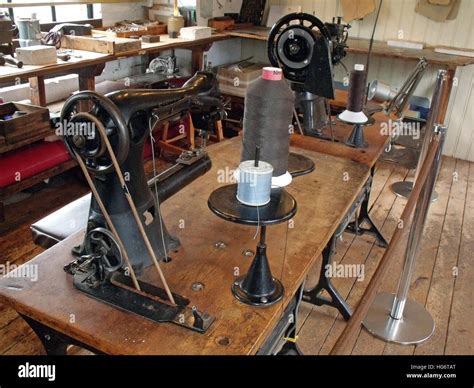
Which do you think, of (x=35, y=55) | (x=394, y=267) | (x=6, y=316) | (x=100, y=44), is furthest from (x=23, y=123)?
(x=394, y=267)

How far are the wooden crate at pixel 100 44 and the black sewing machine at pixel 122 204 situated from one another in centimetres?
209

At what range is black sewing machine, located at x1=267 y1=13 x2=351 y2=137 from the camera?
5.69 ft

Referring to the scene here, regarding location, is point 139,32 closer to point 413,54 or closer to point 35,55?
point 35,55

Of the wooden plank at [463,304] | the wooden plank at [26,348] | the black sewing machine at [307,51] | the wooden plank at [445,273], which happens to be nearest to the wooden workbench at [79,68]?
the wooden plank at [26,348]

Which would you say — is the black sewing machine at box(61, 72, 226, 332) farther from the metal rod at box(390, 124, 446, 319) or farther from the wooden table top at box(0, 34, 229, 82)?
the wooden table top at box(0, 34, 229, 82)

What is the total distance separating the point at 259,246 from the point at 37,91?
2.51m

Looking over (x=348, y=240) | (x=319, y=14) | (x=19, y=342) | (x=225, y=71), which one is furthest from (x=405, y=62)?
(x=19, y=342)

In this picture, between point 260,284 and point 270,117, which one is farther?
point 270,117

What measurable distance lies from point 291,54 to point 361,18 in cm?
298

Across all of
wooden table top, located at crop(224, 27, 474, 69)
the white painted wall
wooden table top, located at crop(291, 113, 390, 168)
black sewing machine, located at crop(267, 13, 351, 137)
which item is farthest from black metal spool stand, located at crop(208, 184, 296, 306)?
the white painted wall

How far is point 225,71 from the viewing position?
175 inches

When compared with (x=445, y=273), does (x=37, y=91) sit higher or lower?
higher

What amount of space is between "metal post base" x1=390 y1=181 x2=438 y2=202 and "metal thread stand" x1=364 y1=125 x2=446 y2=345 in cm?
141

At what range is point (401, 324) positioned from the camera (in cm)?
228
